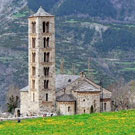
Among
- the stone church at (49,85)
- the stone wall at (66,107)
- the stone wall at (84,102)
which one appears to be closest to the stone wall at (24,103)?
the stone church at (49,85)

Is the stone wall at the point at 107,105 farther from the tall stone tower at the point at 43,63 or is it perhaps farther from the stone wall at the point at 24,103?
the stone wall at the point at 24,103

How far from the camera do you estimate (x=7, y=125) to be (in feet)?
270

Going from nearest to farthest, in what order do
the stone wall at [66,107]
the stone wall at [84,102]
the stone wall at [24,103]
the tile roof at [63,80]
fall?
the stone wall at [66,107] < the stone wall at [84,102] < the tile roof at [63,80] < the stone wall at [24,103]

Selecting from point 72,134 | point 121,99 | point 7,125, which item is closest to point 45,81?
point 121,99

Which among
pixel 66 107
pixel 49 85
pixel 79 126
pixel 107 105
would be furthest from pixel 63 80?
pixel 79 126

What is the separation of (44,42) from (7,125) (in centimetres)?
3909

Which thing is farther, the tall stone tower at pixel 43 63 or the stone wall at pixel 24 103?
the stone wall at pixel 24 103

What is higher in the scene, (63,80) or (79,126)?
(63,80)

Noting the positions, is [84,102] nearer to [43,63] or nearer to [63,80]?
[63,80]

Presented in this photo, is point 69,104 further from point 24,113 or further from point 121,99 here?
point 121,99

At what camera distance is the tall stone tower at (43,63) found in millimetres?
119000

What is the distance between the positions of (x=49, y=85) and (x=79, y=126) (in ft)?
141

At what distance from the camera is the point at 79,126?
7681 centimetres

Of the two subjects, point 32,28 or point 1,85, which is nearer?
point 32,28
